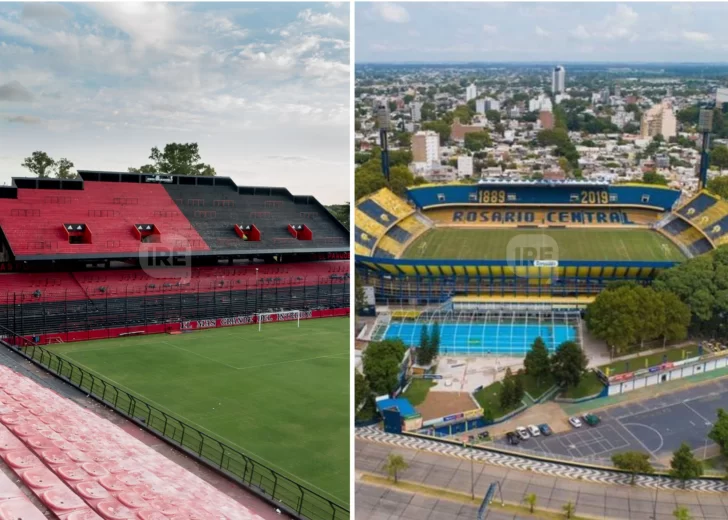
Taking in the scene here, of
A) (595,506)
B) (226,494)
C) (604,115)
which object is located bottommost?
(595,506)

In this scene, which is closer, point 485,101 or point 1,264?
point 1,264

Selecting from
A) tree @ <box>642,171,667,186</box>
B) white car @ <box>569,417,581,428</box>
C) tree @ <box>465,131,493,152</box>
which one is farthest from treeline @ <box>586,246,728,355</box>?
tree @ <box>465,131,493,152</box>

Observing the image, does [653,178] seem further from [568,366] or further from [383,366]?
[383,366]

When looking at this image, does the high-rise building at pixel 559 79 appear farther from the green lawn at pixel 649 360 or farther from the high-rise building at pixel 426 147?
the green lawn at pixel 649 360

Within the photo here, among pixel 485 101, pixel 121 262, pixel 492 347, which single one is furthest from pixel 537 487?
pixel 485 101

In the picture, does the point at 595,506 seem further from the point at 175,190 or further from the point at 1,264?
the point at 175,190

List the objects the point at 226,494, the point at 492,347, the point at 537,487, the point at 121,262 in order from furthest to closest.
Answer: the point at 121,262 < the point at 492,347 < the point at 537,487 < the point at 226,494

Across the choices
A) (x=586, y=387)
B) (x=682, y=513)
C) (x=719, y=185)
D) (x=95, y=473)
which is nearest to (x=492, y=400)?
(x=586, y=387)
